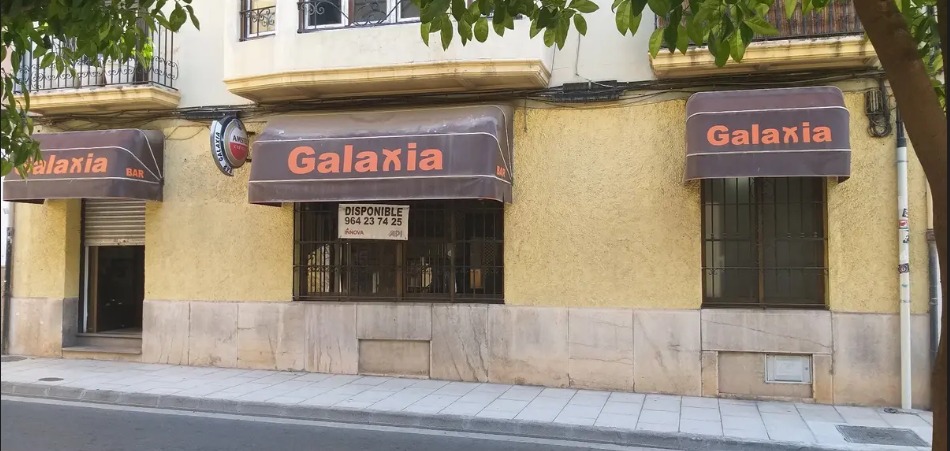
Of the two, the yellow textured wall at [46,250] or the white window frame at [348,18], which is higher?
the white window frame at [348,18]

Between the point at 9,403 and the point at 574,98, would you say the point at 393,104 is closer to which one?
the point at 574,98

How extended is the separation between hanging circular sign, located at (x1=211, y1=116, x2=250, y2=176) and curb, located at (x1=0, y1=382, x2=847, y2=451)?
3.17 m

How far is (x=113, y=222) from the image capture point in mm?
11570

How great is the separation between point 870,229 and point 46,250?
39.9 feet

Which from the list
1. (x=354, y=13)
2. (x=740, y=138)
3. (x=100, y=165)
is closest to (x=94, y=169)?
(x=100, y=165)

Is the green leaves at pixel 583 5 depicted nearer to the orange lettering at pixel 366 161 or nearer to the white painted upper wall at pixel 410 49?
the white painted upper wall at pixel 410 49

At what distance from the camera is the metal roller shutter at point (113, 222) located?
11.4 metres

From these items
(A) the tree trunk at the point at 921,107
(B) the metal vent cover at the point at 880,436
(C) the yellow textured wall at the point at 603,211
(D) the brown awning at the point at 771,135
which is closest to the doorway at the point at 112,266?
(C) the yellow textured wall at the point at 603,211

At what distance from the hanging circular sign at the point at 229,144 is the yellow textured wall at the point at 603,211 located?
12.9 feet

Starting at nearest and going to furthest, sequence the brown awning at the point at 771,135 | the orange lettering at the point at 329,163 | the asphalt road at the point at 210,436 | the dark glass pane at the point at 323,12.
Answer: the asphalt road at the point at 210,436, the brown awning at the point at 771,135, the orange lettering at the point at 329,163, the dark glass pane at the point at 323,12

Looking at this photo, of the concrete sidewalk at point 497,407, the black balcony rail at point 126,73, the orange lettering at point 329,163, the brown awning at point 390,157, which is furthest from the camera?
the black balcony rail at point 126,73

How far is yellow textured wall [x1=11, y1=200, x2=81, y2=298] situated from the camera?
445 inches

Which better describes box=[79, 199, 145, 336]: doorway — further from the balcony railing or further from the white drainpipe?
the white drainpipe

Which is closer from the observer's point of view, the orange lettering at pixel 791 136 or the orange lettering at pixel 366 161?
the orange lettering at pixel 791 136
